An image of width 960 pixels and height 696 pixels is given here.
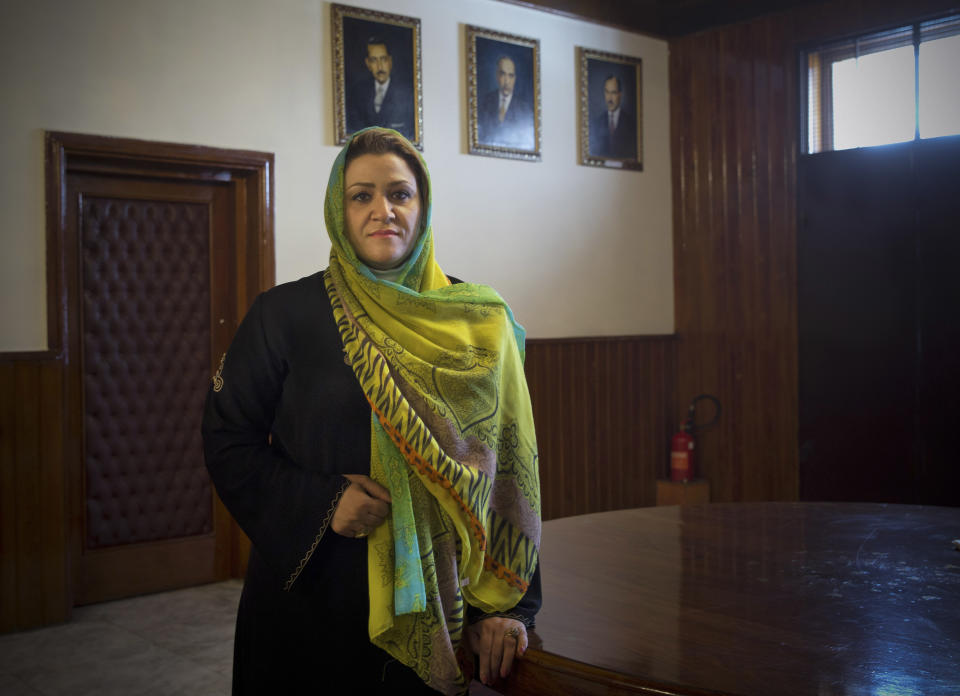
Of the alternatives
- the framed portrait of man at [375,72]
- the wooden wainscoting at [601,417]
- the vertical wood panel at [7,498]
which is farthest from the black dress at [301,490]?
the wooden wainscoting at [601,417]

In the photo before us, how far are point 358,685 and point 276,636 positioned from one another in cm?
14

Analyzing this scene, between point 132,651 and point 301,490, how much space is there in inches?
105

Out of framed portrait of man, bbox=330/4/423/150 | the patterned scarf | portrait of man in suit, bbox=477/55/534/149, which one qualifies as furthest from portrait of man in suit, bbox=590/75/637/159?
the patterned scarf

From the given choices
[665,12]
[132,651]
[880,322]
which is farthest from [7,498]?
[665,12]

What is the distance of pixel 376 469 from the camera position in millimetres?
1248

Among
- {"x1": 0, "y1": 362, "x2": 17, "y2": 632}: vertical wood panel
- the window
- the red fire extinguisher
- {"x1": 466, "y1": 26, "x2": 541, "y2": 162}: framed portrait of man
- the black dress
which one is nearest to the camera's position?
the black dress

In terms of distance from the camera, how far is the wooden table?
1146 millimetres

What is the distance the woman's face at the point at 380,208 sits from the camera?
1322mm

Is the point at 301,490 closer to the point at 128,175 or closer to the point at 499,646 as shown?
the point at 499,646

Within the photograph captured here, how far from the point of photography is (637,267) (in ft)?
18.7

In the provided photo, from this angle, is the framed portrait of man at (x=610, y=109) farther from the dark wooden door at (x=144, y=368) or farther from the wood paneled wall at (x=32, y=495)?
the wood paneled wall at (x=32, y=495)

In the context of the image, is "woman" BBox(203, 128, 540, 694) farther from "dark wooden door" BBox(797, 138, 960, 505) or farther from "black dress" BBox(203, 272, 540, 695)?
"dark wooden door" BBox(797, 138, 960, 505)

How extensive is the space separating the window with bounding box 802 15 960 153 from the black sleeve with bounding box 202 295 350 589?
4.34 metres

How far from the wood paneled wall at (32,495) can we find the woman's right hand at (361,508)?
2976mm
